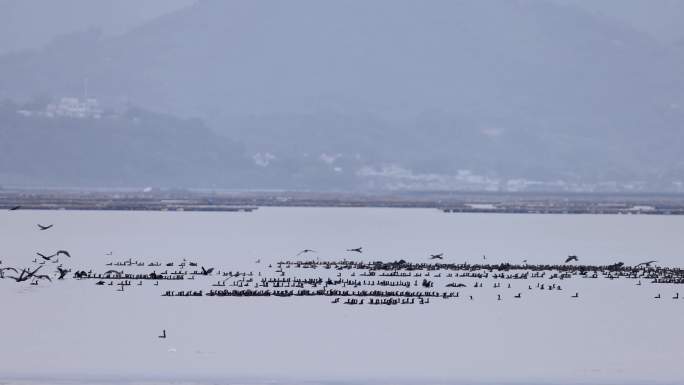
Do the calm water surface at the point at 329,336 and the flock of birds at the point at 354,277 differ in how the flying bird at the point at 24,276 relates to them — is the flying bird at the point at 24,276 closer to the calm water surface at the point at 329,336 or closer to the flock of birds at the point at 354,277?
the flock of birds at the point at 354,277

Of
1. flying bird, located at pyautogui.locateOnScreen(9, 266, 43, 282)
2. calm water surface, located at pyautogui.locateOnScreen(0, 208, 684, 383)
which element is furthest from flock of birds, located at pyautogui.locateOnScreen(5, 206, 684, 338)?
calm water surface, located at pyautogui.locateOnScreen(0, 208, 684, 383)

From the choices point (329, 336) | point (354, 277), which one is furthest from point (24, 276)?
point (329, 336)

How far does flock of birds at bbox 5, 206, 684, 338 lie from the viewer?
45.6 m

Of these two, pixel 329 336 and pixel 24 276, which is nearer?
pixel 329 336

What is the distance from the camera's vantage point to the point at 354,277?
52.3 metres

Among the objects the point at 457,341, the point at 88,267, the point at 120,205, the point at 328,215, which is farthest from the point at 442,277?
the point at 120,205

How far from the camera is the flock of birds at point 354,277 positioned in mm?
45625

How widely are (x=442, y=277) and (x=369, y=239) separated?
28.8 metres

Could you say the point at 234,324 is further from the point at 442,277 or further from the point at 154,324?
the point at 442,277

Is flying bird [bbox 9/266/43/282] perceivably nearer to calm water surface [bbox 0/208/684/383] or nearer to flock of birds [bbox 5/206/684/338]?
flock of birds [bbox 5/206/684/338]

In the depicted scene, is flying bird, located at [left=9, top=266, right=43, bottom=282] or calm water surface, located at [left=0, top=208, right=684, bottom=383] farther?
flying bird, located at [left=9, top=266, right=43, bottom=282]

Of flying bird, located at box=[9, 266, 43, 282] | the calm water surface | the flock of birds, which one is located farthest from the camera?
flying bird, located at box=[9, 266, 43, 282]

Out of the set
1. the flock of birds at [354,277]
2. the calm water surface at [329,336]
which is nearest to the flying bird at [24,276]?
the flock of birds at [354,277]

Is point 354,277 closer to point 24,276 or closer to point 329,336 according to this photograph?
point 24,276
